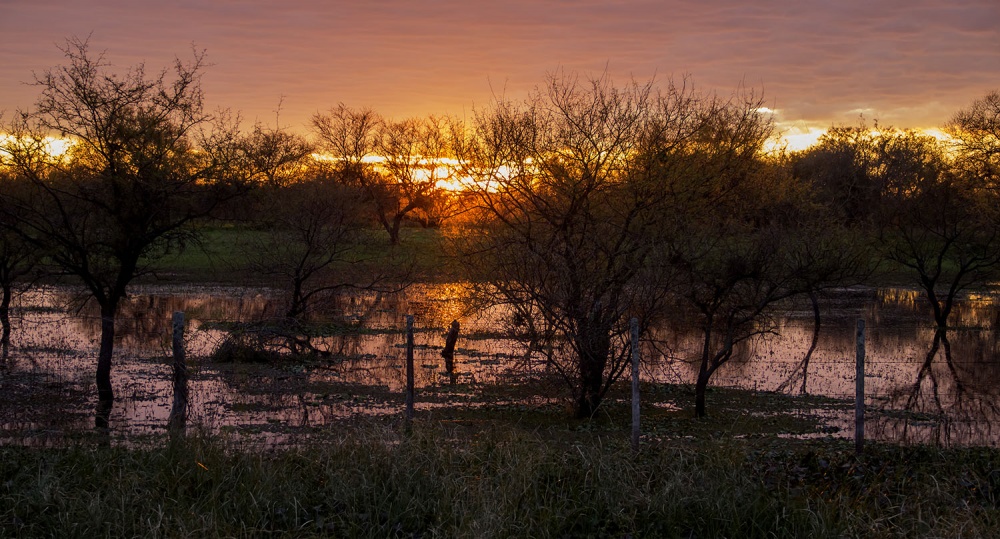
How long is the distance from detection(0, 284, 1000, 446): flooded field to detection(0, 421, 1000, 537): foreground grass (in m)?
1.99

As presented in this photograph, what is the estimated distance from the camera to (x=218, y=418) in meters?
15.0

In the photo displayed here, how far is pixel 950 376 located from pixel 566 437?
13541 millimetres

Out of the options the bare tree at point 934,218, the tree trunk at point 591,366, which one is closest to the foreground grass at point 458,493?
the tree trunk at point 591,366

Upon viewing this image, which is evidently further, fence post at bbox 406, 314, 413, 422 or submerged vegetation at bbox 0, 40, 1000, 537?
fence post at bbox 406, 314, 413, 422

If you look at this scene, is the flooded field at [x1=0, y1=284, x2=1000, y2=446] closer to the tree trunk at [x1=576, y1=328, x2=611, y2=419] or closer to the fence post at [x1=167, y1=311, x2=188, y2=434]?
the fence post at [x1=167, y1=311, x2=188, y2=434]

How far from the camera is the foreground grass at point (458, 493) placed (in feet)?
26.9

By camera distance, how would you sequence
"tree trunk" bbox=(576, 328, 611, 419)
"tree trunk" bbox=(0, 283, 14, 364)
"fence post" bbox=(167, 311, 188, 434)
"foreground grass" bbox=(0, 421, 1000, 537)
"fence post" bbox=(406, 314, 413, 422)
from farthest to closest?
"tree trunk" bbox=(0, 283, 14, 364), "tree trunk" bbox=(576, 328, 611, 419), "fence post" bbox=(406, 314, 413, 422), "fence post" bbox=(167, 311, 188, 434), "foreground grass" bbox=(0, 421, 1000, 537)

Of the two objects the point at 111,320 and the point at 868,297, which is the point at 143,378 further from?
the point at 868,297

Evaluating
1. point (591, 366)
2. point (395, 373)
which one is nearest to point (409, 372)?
point (591, 366)

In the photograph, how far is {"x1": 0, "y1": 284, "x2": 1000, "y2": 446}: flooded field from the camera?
15.5 meters

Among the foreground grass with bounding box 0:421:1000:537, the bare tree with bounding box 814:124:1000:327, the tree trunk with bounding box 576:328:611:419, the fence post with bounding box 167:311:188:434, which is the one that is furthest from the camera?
the bare tree with bounding box 814:124:1000:327

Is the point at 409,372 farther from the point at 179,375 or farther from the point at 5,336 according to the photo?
the point at 5,336

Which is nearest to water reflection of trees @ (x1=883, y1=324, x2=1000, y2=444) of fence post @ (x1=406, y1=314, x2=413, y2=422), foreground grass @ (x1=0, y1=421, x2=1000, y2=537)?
foreground grass @ (x1=0, y1=421, x2=1000, y2=537)

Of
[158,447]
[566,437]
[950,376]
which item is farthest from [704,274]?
[158,447]
